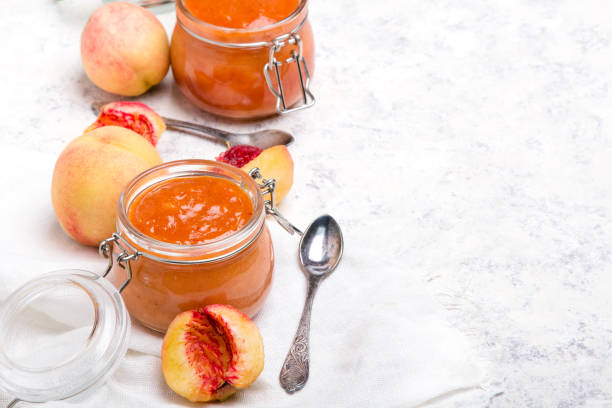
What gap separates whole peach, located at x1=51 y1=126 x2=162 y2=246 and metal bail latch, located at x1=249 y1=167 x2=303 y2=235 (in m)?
0.18

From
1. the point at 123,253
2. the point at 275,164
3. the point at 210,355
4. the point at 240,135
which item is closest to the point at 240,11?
the point at 240,135

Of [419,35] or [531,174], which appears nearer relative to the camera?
[531,174]

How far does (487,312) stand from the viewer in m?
1.13

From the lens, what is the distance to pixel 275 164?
1.25 meters

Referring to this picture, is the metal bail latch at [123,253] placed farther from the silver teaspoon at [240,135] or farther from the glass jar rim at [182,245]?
the silver teaspoon at [240,135]

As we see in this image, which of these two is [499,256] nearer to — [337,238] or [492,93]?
[337,238]

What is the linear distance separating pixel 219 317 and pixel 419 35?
3.54 ft

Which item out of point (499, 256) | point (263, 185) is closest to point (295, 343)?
point (263, 185)

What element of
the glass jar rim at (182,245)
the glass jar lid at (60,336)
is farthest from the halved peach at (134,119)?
the glass jar lid at (60,336)

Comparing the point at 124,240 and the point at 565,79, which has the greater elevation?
the point at 124,240

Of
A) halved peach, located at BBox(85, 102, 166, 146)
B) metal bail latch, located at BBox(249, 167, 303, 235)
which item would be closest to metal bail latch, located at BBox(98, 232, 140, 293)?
metal bail latch, located at BBox(249, 167, 303, 235)

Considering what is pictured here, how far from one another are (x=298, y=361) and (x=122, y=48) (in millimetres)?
774

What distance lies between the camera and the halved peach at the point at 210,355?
94 cm

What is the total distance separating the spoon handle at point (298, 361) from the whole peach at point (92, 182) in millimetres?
343
